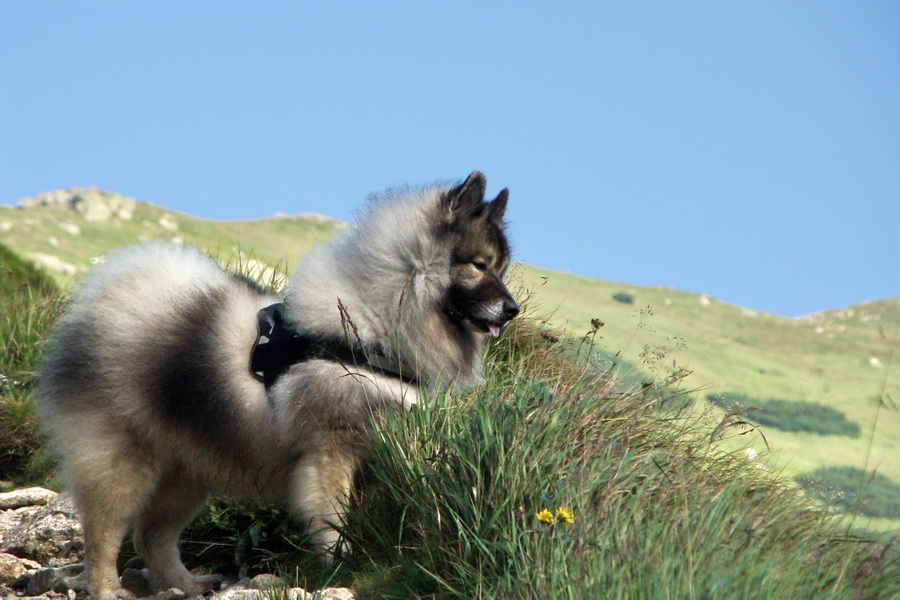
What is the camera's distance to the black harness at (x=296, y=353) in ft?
13.7

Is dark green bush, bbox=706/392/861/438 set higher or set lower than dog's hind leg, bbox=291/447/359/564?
higher

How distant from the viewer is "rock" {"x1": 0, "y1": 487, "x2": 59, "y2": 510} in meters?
5.98

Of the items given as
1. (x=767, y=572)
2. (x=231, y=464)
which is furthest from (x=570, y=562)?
(x=231, y=464)

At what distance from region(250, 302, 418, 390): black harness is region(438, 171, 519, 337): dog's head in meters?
0.50

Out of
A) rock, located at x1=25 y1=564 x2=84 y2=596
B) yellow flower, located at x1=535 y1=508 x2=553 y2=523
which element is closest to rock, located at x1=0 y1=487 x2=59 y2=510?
rock, located at x1=25 y1=564 x2=84 y2=596

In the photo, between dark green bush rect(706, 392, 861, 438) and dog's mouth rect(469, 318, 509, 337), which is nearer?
dog's mouth rect(469, 318, 509, 337)

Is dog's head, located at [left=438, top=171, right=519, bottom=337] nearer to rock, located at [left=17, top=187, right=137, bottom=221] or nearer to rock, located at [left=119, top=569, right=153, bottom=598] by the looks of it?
rock, located at [left=119, top=569, right=153, bottom=598]

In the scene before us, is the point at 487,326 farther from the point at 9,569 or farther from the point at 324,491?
the point at 9,569

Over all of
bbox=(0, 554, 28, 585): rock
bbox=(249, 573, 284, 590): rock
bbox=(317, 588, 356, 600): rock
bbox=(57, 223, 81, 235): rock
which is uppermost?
bbox=(57, 223, 81, 235): rock

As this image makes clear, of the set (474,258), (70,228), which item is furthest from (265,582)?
(70,228)

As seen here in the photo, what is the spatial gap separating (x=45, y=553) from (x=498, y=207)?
3.83 metres

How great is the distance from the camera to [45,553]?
5398 mm

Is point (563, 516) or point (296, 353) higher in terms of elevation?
point (296, 353)

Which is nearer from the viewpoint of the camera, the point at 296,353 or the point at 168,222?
the point at 296,353
